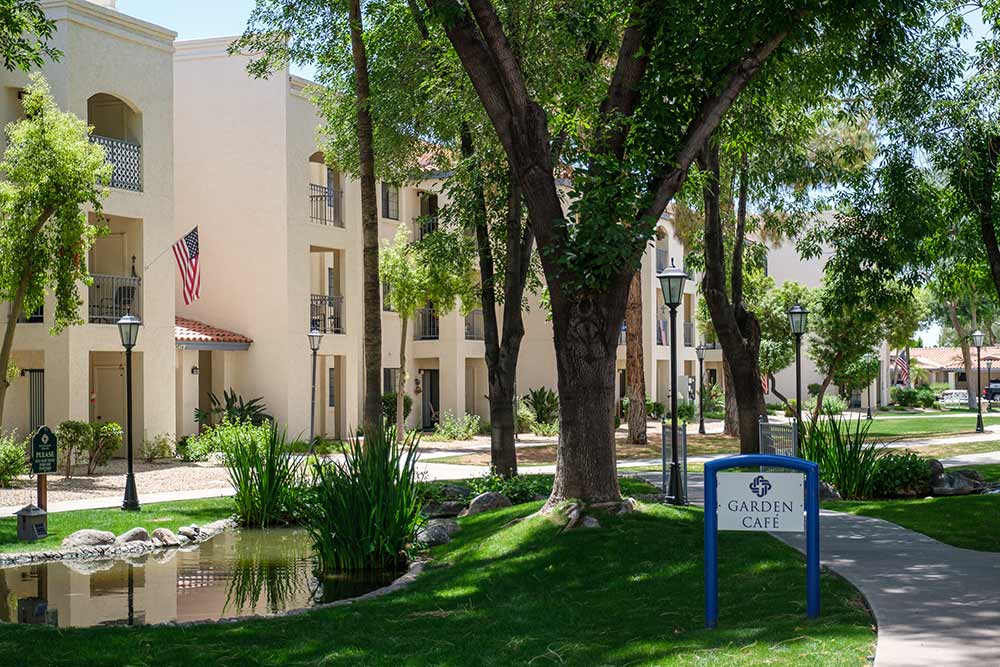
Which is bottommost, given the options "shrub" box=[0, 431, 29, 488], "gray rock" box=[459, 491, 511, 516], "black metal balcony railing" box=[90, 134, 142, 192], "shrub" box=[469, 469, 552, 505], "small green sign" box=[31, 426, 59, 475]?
"gray rock" box=[459, 491, 511, 516]

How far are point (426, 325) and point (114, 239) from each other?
14524 mm

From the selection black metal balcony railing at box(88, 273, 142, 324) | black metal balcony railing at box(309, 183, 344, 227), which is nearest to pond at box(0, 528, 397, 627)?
black metal balcony railing at box(88, 273, 142, 324)

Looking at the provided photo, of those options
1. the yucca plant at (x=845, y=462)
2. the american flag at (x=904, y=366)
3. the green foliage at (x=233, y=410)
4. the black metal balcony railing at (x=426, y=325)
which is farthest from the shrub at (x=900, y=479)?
the american flag at (x=904, y=366)

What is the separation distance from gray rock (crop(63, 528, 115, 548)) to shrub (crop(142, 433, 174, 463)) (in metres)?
11.9

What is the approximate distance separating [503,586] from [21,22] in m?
9.56

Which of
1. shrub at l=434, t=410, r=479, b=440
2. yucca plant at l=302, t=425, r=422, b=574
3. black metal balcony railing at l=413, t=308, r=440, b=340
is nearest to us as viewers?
yucca plant at l=302, t=425, r=422, b=574

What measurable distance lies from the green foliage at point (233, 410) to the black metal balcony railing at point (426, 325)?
392 inches

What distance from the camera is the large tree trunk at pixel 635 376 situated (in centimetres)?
3272

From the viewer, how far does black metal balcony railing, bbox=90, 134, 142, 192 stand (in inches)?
996

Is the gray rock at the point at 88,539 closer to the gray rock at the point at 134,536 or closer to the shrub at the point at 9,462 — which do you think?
the gray rock at the point at 134,536

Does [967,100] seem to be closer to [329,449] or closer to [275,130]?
[329,449]

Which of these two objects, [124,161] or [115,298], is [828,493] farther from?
[124,161]

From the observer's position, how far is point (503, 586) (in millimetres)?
10352

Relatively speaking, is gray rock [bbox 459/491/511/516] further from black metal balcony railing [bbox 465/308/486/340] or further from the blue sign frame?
black metal balcony railing [bbox 465/308/486/340]
